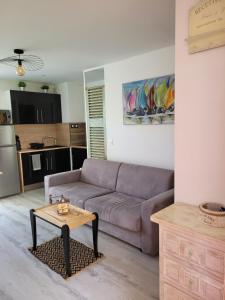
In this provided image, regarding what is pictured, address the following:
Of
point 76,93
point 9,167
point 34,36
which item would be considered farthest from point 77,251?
point 76,93

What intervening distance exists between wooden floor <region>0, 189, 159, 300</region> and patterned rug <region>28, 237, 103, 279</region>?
58 mm

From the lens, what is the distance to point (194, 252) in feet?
4.23

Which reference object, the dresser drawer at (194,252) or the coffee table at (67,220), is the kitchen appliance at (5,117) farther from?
the dresser drawer at (194,252)

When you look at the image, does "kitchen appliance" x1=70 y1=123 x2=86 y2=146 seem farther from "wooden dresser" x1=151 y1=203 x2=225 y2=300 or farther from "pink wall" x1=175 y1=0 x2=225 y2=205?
"wooden dresser" x1=151 y1=203 x2=225 y2=300

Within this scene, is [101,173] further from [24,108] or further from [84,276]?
[24,108]

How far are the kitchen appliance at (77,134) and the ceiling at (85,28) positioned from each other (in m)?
2.27

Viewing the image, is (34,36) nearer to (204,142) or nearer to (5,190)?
(204,142)

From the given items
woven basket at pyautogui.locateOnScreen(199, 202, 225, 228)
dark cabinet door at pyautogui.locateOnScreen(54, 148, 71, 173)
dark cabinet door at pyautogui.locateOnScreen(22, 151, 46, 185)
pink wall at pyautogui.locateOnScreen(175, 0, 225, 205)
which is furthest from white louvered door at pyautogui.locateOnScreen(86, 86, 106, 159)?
woven basket at pyautogui.locateOnScreen(199, 202, 225, 228)

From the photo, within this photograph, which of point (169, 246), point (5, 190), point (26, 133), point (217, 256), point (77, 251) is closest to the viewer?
point (217, 256)

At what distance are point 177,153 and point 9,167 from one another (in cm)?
399

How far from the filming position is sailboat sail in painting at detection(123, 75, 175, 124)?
3268mm

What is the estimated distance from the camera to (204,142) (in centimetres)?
156

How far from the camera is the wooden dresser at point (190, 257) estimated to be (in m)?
1.21

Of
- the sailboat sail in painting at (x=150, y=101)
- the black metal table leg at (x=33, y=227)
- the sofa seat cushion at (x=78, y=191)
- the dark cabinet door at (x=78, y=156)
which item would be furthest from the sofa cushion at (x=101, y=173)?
the dark cabinet door at (x=78, y=156)
